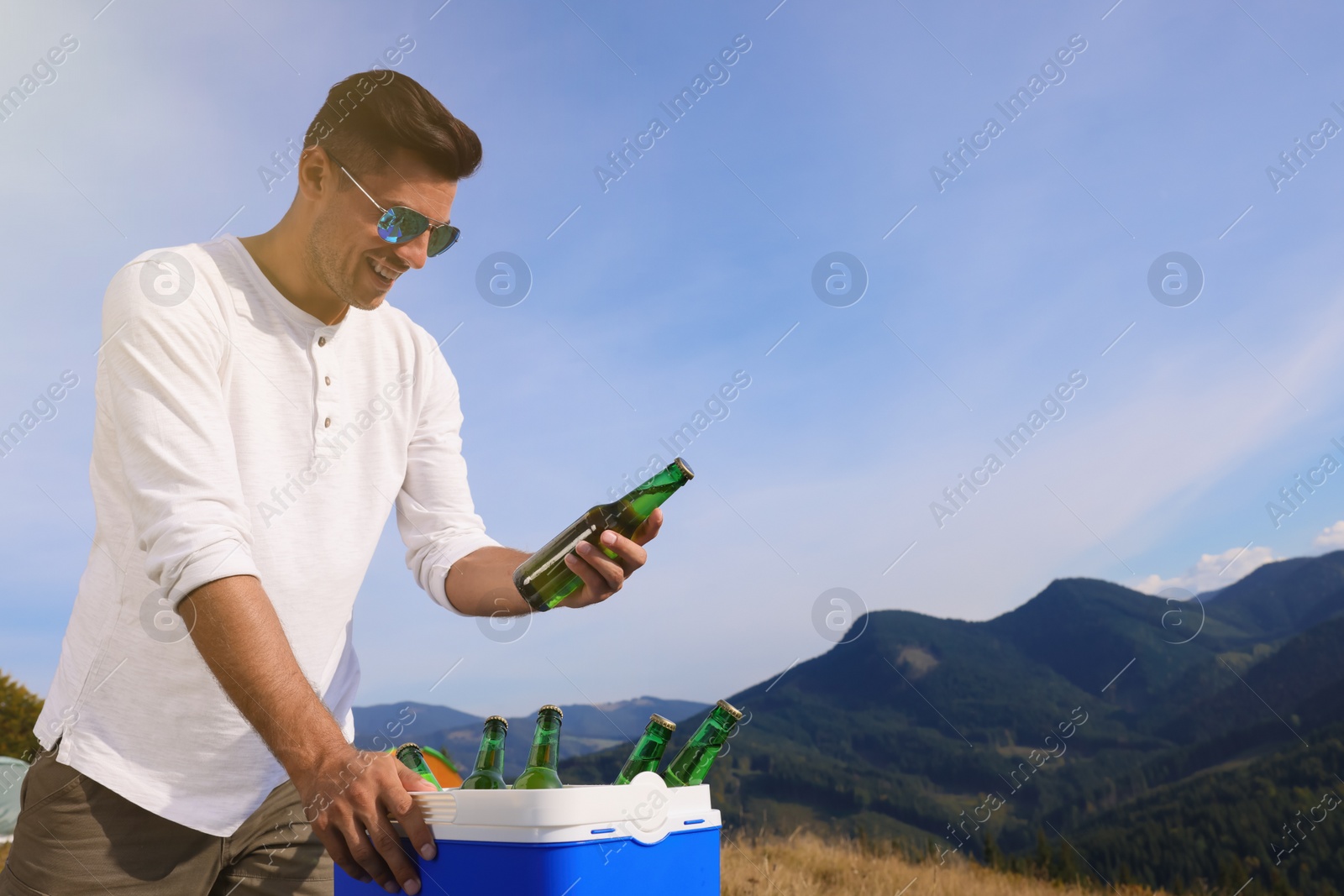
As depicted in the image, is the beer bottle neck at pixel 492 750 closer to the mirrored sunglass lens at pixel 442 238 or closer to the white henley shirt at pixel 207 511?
the white henley shirt at pixel 207 511

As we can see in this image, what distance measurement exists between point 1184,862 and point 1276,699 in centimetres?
1448

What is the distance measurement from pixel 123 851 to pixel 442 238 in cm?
166

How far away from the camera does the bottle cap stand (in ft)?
5.41

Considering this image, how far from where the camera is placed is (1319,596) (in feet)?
128

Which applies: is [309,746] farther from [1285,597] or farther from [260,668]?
[1285,597]

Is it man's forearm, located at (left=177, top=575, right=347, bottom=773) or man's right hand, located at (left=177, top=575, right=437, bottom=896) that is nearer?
man's right hand, located at (left=177, top=575, right=437, bottom=896)

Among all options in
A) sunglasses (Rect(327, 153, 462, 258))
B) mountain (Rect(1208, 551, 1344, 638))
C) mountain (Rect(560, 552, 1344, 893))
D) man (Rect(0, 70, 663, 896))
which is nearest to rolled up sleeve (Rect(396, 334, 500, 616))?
man (Rect(0, 70, 663, 896))

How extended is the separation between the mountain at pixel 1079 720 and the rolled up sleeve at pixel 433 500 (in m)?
21.5

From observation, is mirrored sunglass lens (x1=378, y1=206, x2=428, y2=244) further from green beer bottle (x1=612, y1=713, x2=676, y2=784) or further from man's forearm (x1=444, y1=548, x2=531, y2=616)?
green beer bottle (x1=612, y1=713, x2=676, y2=784)

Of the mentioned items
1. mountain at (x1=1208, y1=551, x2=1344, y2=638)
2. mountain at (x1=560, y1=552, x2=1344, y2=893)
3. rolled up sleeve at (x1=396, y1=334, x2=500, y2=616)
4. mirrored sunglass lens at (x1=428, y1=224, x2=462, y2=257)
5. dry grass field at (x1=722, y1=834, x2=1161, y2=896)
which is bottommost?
mountain at (x1=1208, y1=551, x2=1344, y2=638)

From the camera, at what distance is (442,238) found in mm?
2512

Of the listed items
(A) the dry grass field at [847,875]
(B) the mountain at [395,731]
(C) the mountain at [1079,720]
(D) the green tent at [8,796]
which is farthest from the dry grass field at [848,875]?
(C) the mountain at [1079,720]

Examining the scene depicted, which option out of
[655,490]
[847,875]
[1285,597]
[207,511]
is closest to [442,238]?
[655,490]

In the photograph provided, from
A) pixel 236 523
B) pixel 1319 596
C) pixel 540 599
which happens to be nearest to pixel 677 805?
pixel 540 599
